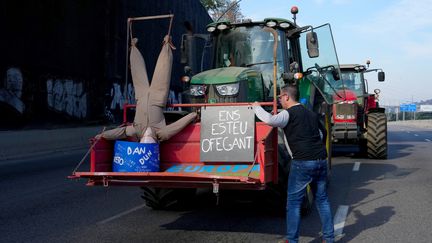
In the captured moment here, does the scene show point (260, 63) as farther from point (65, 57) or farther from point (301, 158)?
point (65, 57)

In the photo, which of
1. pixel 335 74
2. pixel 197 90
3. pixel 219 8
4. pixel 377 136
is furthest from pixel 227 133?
pixel 219 8

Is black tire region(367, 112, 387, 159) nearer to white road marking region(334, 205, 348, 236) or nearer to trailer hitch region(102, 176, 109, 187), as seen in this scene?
white road marking region(334, 205, 348, 236)

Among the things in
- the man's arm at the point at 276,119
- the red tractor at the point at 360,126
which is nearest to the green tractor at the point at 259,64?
the man's arm at the point at 276,119

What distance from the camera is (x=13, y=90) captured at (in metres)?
16.7

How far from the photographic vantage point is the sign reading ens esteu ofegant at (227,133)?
6.35 metres

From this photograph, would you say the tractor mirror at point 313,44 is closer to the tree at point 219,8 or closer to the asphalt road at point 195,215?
the asphalt road at point 195,215

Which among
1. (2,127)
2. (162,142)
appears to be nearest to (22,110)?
(2,127)

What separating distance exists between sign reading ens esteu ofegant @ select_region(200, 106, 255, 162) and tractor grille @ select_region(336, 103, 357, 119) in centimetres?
1009

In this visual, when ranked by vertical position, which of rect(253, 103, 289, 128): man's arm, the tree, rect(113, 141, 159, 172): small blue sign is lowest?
rect(113, 141, 159, 172): small blue sign

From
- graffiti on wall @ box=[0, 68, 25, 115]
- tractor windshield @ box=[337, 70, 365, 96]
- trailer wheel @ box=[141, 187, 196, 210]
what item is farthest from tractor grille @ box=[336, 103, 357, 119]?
graffiti on wall @ box=[0, 68, 25, 115]

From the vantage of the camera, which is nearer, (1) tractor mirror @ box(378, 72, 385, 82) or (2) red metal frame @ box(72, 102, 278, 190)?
(2) red metal frame @ box(72, 102, 278, 190)

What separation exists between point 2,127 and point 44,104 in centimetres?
266

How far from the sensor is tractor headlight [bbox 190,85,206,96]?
25.1 ft

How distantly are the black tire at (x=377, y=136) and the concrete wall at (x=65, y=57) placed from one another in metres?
6.81
